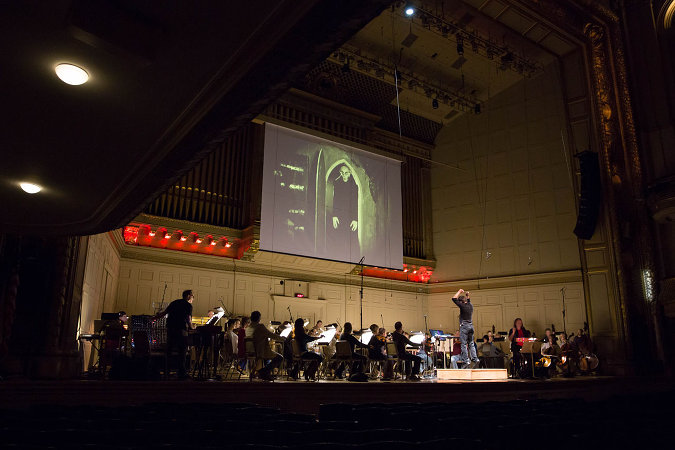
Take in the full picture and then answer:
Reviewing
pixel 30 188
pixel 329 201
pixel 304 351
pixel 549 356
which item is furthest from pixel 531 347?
pixel 30 188

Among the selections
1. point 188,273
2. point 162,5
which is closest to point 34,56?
point 162,5

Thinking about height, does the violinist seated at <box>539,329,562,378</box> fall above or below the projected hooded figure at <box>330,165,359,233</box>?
below

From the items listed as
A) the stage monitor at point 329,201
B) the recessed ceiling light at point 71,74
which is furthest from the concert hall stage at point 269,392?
the stage monitor at point 329,201

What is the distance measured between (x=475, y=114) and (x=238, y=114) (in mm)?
12885

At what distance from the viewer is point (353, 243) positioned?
1335 cm

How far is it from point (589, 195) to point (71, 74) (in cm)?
1085

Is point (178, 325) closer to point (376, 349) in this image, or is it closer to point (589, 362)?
point (376, 349)

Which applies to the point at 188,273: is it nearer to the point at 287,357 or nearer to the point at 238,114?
the point at 287,357

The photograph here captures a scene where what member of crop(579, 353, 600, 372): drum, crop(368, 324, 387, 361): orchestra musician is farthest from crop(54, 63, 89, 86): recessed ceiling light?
crop(579, 353, 600, 372): drum

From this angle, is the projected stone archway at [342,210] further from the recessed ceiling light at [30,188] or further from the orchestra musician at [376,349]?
the recessed ceiling light at [30,188]

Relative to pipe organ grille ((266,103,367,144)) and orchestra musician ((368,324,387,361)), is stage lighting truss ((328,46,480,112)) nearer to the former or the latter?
pipe organ grille ((266,103,367,144))

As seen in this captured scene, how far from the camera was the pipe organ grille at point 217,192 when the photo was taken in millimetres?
11523

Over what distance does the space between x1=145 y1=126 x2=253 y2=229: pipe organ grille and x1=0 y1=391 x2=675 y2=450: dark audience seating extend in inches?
327

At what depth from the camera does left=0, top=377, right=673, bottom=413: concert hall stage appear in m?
5.07
